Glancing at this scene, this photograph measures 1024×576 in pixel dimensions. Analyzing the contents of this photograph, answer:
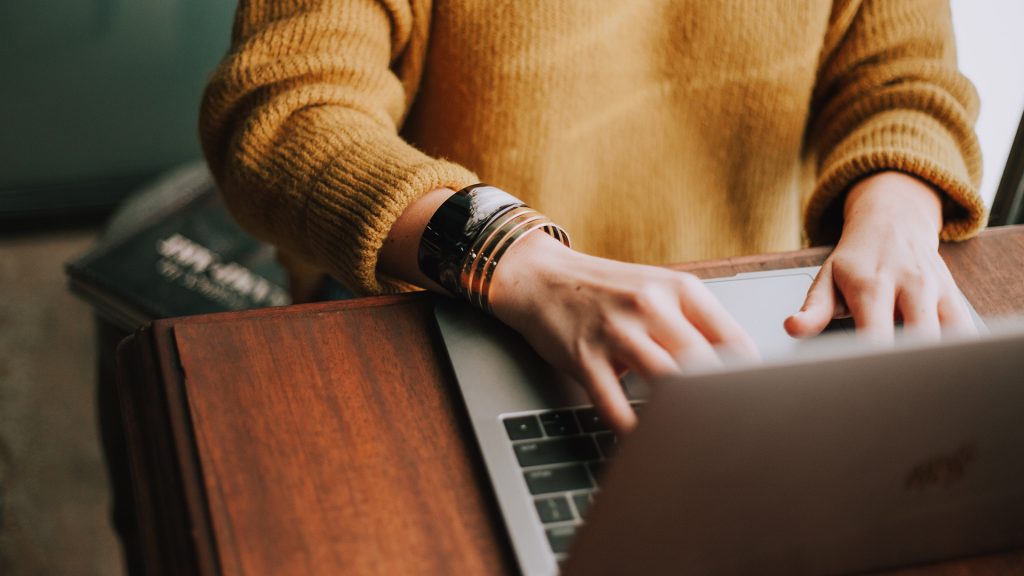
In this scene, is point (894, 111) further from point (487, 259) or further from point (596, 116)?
point (487, 259)

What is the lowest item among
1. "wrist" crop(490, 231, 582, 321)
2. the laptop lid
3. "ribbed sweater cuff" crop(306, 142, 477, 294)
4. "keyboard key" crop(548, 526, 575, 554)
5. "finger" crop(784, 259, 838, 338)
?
the laptop lid

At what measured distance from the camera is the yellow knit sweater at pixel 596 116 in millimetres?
620

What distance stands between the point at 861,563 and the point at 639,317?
17cm

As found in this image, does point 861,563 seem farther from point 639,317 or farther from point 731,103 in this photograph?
point 731,103

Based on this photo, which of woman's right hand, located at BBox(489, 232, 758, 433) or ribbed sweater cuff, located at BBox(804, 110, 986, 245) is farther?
ribbed sweater cuff, located at BBox(804, 110, 986, 245)

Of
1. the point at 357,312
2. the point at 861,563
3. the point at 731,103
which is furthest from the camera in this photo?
the point at 731,103

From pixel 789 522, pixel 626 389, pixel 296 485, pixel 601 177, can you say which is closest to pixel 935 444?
pixel 789 522

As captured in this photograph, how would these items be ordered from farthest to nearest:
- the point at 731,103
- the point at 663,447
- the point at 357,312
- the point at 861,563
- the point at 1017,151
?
the point at 1017,151 < the point at 731,103 < the point at 357,312 < the point at 861,563 < the point at 663,447

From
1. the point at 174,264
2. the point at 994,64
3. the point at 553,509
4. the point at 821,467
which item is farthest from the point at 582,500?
the point at 174,264

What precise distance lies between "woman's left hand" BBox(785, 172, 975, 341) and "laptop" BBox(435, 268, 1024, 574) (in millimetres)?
22

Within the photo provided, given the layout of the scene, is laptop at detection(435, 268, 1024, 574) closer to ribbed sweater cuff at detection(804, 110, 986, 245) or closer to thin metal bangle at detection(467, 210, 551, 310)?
thin metal bangle at detection(467, 210, 551, 310)

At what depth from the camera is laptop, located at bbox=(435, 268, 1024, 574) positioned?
1.07ft

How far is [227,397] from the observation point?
462 millimetres

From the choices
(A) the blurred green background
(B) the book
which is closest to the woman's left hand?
(B) the book
